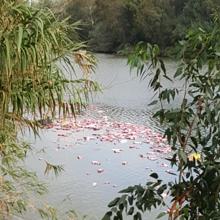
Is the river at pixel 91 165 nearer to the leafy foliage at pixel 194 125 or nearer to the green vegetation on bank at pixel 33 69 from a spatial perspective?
the green vegetation on bank at pixel 33 69

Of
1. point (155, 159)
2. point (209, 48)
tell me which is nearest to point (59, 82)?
point (209, 48)

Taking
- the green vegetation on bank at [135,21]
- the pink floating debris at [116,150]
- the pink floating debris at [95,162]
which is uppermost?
the green vegetation on bank at [135,21]

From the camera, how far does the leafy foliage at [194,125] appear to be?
37.7 inches

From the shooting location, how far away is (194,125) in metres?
1.04

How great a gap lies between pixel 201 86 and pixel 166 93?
0.08 metres

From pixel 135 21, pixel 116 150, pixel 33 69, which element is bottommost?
pixel 116 150

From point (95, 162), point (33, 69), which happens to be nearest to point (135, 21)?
point (95, 162)

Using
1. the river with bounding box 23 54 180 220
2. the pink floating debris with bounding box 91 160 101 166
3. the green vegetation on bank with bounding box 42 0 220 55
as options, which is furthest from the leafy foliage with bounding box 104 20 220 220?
the green vegetation on bank with bounding box 42 0 220 55

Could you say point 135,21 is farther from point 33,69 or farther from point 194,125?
point 194,125

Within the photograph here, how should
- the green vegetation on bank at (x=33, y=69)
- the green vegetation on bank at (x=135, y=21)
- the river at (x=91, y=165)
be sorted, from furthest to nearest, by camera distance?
the green vegetation on bank at (x=135, y=21) → the river at (x=91, y=165) → the green vegetation on bank at (x=33, y=69)

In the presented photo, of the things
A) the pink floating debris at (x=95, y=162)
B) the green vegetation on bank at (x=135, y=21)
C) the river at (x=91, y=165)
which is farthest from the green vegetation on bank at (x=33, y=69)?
the green vegetation on bank at (x=135, y=21)

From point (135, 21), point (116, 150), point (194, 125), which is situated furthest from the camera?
point (135, 21)

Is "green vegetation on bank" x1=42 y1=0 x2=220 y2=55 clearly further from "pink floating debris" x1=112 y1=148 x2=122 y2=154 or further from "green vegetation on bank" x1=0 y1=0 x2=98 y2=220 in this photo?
"green vegetation on bank" x1=0 y1=0 x2=98 y2=220

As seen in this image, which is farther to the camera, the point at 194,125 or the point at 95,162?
the point at 95,162
